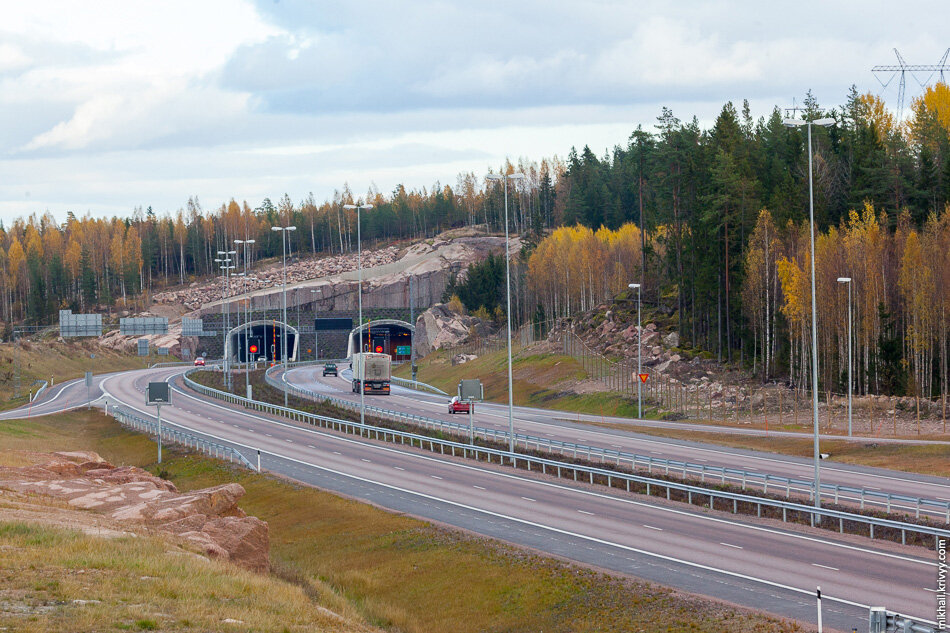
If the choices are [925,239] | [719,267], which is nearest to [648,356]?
[719,267]

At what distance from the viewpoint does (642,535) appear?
29.8m

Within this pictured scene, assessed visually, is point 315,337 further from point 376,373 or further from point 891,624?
point 891,624

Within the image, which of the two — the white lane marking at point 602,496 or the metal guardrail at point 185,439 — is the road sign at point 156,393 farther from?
the white lane marking at point 602,496

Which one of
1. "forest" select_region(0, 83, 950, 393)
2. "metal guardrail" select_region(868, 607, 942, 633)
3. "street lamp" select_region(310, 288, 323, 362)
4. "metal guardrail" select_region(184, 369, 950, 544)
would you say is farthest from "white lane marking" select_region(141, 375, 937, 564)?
"street lamp" select_region(310, 288, 323, 362)

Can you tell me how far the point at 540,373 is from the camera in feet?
322

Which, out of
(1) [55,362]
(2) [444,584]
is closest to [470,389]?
(2) [444,584]

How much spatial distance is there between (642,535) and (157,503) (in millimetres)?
14962

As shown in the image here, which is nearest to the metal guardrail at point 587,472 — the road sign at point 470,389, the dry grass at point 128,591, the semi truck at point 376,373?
the road sign at point 470,389

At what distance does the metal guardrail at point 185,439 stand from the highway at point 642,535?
1.97 m

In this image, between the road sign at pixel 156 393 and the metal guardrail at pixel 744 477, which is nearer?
the metal guardrail at pixel 744 477

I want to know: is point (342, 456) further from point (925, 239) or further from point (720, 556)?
point (925, 239)

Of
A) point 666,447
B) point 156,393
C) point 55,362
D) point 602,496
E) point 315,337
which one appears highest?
point 156,393

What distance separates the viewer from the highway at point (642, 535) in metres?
22.3

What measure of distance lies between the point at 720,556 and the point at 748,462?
2219 centimetres
